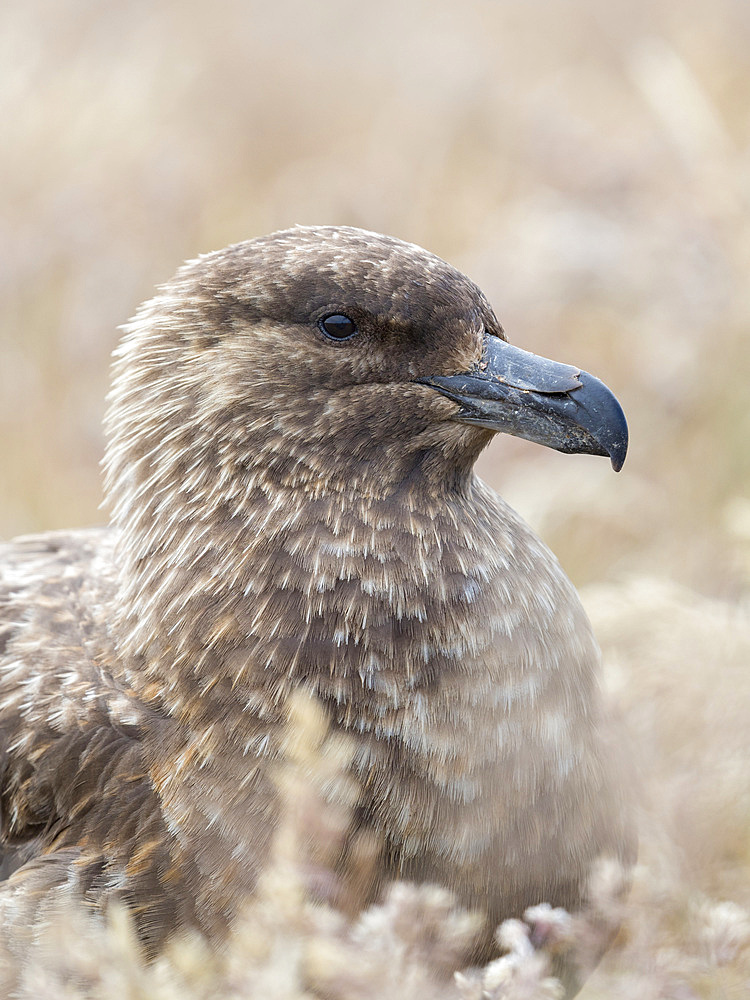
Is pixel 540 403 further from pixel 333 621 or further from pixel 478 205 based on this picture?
pixel 478 205

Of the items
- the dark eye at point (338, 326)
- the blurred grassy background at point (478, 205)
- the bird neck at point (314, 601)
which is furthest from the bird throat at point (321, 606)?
the blurred grassy background at point (478, 205)

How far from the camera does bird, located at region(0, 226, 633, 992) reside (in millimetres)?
1898

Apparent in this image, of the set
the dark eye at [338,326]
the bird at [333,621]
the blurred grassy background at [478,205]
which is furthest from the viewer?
the blurred grassy background at [478,205]

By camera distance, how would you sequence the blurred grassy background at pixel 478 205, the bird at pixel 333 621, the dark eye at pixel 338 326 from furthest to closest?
the blurred grassy background at pixel 478 205, the dark eye at pixel 338 326, the bird at pixel 333 621

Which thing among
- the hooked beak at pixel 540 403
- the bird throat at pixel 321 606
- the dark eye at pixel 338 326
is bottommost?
the bird throat at pixel 321 606

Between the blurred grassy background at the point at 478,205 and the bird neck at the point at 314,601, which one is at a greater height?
the blurred grassy background at the point at 478,205

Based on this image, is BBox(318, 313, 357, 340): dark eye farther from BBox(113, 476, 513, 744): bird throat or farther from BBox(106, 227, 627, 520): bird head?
BBox(113, 476, 513, 744): bird throat

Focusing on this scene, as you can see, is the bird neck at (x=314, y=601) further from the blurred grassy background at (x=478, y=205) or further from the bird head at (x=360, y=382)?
the blurred grassy background at (x=478, y=205)

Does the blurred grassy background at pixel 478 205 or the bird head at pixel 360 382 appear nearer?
the bird head at pixel 360 382

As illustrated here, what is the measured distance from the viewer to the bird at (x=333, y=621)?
190 centimetres

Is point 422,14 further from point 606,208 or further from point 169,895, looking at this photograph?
point 169,895

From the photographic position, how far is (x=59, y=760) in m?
2.11

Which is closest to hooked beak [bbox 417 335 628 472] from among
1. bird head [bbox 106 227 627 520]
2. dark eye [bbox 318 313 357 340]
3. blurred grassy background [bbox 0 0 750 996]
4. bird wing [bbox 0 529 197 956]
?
bird head [bbox 106 227 627 520]

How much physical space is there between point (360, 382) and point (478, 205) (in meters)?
3.28
